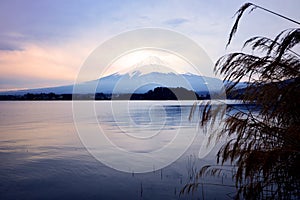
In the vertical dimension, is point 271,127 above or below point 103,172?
above

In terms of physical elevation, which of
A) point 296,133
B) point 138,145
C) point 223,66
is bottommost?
point 138,145

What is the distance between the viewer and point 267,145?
10.9ft

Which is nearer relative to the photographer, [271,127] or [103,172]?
[271,127]

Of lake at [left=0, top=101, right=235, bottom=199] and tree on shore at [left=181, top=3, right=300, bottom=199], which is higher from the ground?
tree on shore at [left=181, top=3, right=300, bottom=199]

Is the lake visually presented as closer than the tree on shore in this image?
No

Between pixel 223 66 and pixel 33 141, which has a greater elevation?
pixel 223 66

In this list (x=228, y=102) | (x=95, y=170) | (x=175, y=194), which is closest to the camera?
(x=228, y=102)

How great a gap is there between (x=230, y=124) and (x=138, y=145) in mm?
11577

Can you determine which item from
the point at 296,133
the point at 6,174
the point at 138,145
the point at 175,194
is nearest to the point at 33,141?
the point at 138,145

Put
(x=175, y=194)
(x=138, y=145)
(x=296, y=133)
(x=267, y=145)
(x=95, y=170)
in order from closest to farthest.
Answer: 1. (x=296, y=133)
2. (x=267, y=145)
3. (x=175, y=194)
4. (x=95, y=170)
5. (x=138, y=145)

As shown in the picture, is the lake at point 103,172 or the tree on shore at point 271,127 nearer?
the tree on shore at point 271,127

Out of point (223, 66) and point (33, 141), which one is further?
point (33, 141)

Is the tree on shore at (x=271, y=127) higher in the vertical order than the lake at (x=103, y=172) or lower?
higher

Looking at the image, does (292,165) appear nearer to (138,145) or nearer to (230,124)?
(230,124)
